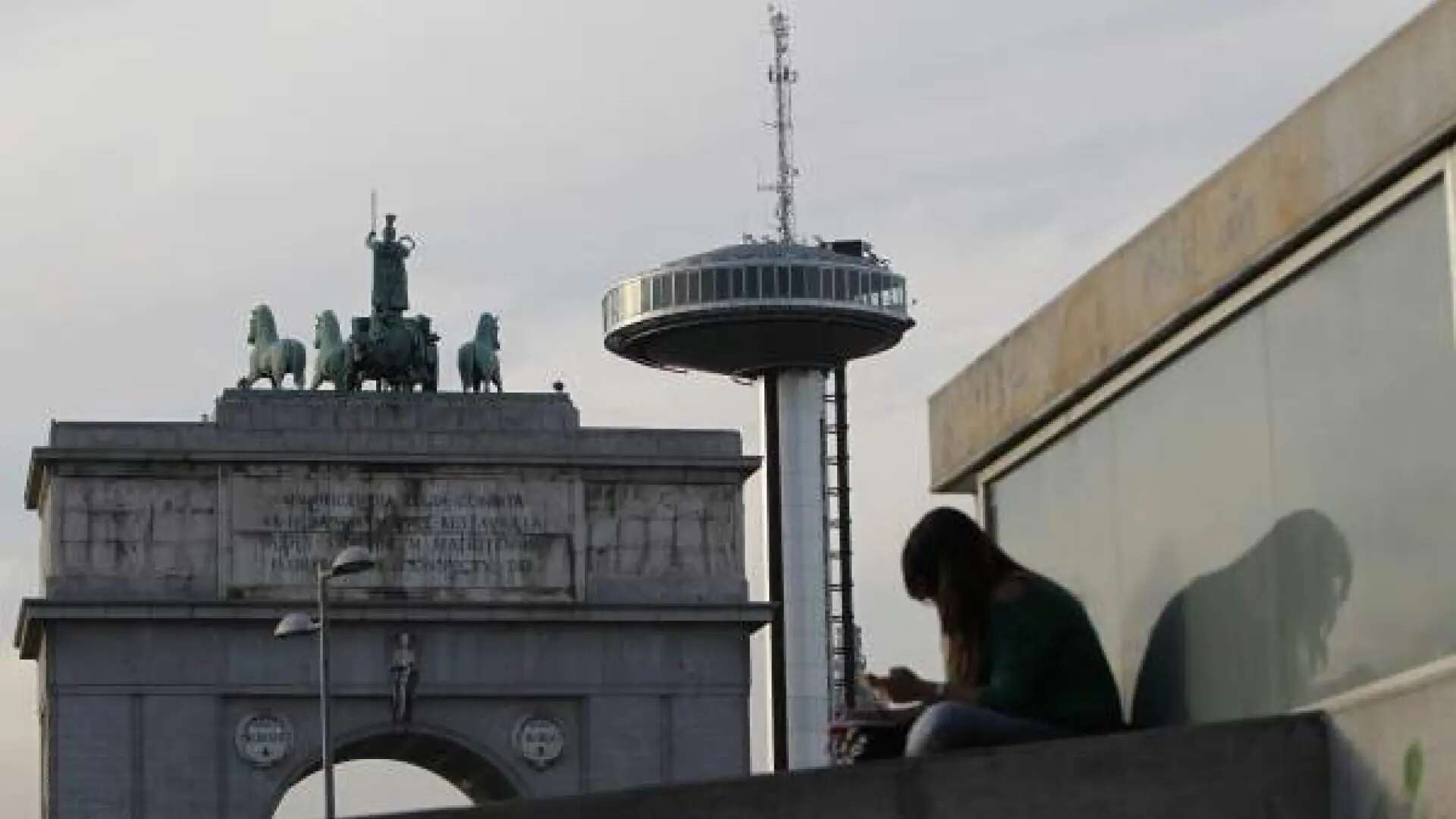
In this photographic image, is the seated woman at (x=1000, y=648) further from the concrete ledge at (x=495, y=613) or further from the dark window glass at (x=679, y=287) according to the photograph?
the dark window glass at (x=679, y=287)

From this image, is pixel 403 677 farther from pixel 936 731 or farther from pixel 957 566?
pixel 936 731

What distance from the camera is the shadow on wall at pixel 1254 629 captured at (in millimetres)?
11664

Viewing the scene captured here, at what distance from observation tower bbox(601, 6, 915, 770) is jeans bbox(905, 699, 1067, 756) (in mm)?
102117

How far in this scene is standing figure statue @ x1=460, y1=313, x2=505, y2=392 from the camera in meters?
92.9

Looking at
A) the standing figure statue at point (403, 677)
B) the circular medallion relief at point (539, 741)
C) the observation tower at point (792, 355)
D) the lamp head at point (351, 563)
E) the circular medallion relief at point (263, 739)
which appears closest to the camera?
the lamp head at point (351, 563)

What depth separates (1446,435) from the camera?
10805 millimetres

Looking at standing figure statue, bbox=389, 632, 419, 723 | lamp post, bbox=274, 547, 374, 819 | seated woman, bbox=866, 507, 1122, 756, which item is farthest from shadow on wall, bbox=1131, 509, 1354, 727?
standing figure statue, bbox=389, 632, 419, 723

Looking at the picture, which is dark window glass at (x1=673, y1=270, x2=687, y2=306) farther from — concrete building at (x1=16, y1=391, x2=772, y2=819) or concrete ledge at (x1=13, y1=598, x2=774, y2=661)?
concrete ledge at (x1=13, y1=598, x2=774, y2=661)

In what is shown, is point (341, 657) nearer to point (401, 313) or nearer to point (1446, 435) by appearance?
Answer: point (401, 313)

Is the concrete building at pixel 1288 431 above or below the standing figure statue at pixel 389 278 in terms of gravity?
below

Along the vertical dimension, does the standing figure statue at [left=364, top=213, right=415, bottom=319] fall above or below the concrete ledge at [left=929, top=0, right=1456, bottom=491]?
above

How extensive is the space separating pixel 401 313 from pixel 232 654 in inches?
403

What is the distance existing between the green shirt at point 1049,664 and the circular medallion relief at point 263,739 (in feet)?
250

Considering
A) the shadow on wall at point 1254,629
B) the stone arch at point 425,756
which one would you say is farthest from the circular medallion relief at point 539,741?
the shadow on wall at point 1254,629
